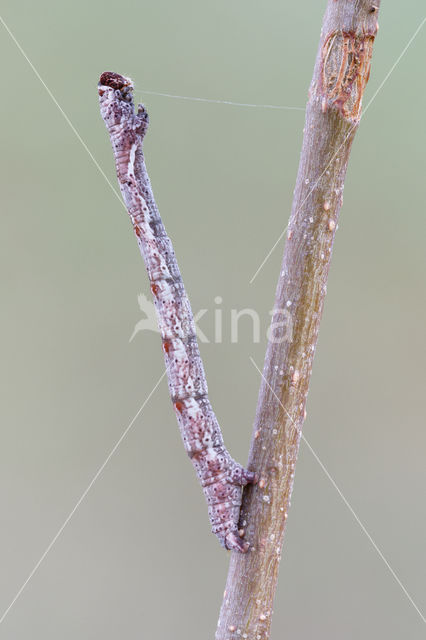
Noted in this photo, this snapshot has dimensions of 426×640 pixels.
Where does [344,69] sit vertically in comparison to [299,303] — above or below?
above

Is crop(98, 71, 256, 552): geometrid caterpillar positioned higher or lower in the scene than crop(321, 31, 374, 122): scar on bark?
lower

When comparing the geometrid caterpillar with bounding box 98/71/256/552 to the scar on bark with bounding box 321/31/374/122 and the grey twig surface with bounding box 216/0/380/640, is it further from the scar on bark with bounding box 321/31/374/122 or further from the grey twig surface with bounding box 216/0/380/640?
the scar on bark with bounding box 321/31/374/122

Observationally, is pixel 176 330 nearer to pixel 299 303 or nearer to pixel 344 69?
pixel 299 303

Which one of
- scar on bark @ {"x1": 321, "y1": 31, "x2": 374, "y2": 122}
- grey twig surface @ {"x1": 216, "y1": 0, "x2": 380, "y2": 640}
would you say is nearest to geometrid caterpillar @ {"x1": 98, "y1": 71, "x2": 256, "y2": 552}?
grey twig surface @ {"x1": 216, "y1": 0, "x2": 380, "y2": 640}

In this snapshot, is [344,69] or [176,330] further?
[176,330]

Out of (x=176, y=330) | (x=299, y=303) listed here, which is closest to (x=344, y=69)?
(x=299, y=303)

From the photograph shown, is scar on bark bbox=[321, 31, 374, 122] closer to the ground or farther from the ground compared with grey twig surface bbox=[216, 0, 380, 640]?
farther from the ground

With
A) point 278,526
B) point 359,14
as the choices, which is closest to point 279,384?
point 278,526
